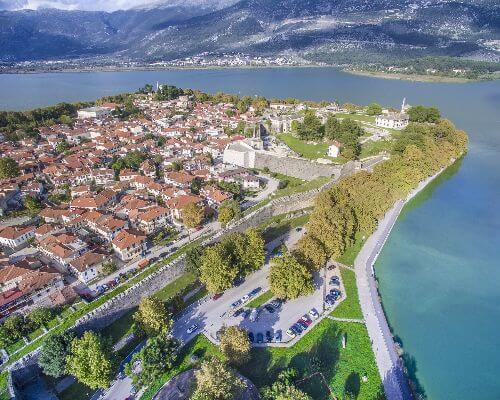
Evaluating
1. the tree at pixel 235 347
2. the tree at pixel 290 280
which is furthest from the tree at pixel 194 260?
the tree at pixel 235 347

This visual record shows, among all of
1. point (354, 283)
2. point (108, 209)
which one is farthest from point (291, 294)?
point (108, 209)

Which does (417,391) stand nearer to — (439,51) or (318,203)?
(318,203)

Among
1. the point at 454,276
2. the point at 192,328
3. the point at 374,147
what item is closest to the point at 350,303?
the point at 454,276

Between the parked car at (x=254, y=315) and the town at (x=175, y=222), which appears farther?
the town at (x=175, y=222)

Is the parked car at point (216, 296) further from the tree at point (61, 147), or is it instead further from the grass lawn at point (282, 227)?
the tree at point (61, 147)

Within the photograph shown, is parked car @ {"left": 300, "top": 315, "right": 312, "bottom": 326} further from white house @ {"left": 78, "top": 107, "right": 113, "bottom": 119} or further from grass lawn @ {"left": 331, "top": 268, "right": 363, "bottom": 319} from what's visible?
white house @ {"left": 78, "top": 107, "right": 113, "bottom": 119}

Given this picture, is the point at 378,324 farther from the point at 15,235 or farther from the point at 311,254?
the point at 15,235
